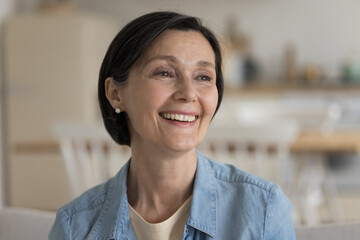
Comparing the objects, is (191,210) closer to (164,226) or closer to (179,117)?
(164,226)

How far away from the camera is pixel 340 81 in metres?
5.01

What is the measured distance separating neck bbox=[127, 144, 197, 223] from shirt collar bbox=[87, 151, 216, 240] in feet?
0.12

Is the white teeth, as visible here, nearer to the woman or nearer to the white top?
the woman

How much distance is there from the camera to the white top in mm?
1147

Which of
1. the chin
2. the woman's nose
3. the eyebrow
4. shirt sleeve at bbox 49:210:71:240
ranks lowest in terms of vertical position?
shirt sleeve at bbox 49:210:71:240

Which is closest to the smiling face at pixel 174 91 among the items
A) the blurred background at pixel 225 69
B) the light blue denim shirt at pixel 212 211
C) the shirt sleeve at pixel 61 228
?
the light blue denim shirt at pixel 212 211

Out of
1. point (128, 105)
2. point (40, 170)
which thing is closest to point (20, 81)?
point (40, 170)

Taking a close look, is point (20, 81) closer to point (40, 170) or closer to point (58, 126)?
point (40, 170)

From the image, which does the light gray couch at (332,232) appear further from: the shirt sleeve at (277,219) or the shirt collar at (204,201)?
the shirt collar at (204,201)

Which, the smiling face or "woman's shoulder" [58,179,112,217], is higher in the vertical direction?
the smiling face

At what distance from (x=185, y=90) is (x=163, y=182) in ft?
0.71

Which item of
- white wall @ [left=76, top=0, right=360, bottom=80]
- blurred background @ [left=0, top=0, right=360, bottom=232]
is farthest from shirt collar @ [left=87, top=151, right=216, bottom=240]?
white wall @ [left=76, top=0, right=360, bottom=80]

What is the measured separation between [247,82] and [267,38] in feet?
1.72

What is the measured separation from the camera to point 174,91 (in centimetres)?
114
